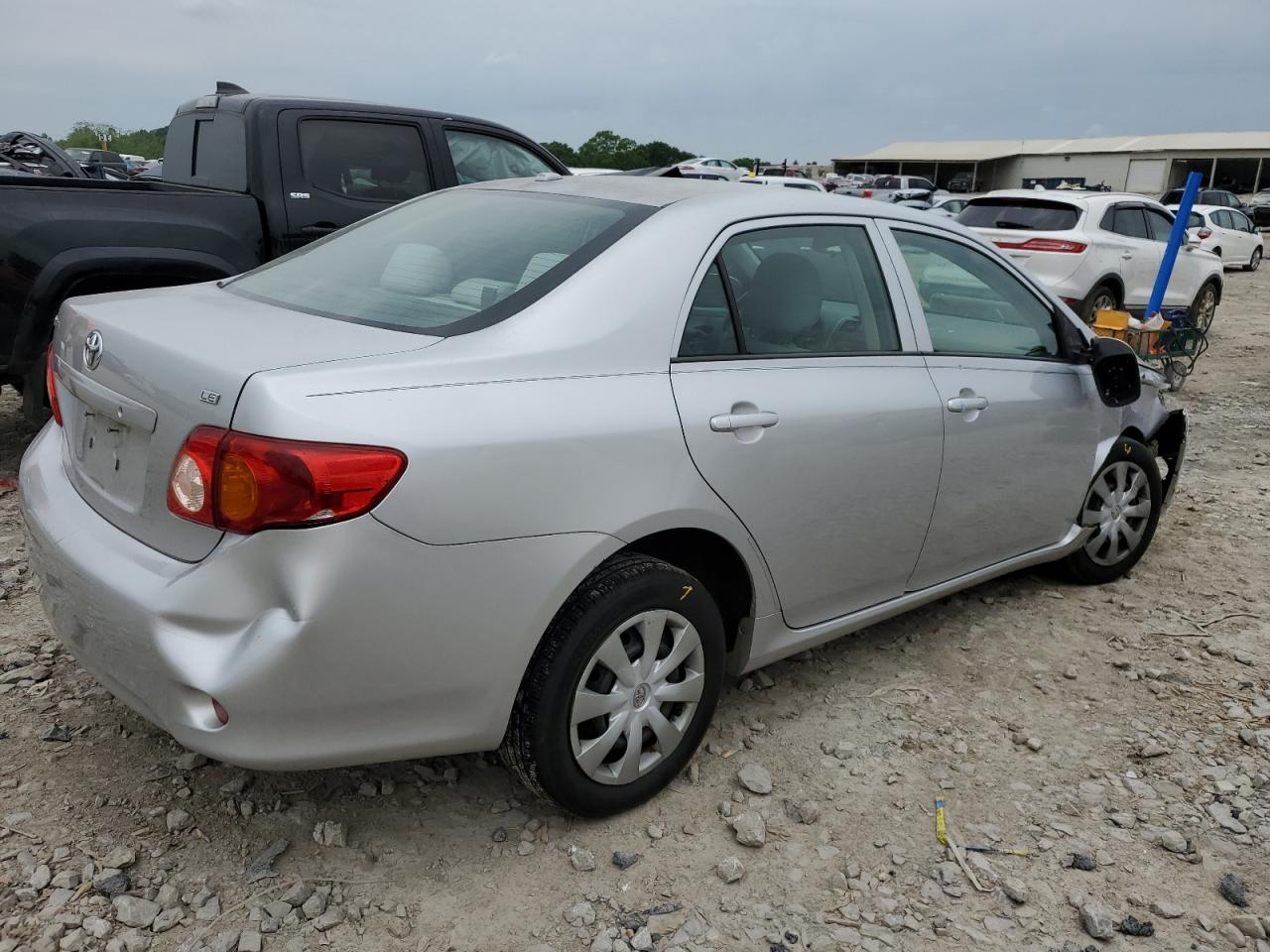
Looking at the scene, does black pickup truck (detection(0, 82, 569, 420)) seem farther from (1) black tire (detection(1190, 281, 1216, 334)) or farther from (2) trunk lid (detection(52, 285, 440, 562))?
(1) black tire (detection(1190, 281, 1216, 334))

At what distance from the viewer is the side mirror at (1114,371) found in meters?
3.78

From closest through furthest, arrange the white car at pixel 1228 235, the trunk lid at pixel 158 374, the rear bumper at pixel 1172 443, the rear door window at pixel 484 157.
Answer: the trunk lid at pixel 158 374
the rear bumper at pixel 1172 443
the rear door window at pixel 484 157
the white car at pixel 1228 235

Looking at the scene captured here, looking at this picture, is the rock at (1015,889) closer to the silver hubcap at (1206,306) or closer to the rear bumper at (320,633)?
the rear bumper at (320,633)

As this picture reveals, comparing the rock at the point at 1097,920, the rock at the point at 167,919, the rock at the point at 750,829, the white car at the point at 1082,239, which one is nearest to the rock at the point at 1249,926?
the rock at the point at 1097,920

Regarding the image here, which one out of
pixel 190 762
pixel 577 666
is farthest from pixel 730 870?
pixel 190 762

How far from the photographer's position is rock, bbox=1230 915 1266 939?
2412mm

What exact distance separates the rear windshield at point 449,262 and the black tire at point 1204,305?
11.2 m

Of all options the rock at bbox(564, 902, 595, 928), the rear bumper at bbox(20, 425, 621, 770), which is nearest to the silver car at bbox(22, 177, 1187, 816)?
the rear bumper at bbox(20, 425, 621, 770)

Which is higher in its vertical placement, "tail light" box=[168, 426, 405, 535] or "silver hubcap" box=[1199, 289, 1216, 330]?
"tail light" box=[168, 426, 405, 535]

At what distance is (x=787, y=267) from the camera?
3010mm

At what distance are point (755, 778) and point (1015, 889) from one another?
710mm

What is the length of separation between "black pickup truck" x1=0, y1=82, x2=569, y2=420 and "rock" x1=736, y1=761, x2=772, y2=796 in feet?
11.0

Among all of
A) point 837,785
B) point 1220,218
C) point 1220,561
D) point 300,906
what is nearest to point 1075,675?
point 837,785

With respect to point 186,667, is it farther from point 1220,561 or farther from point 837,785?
point 1220,561
